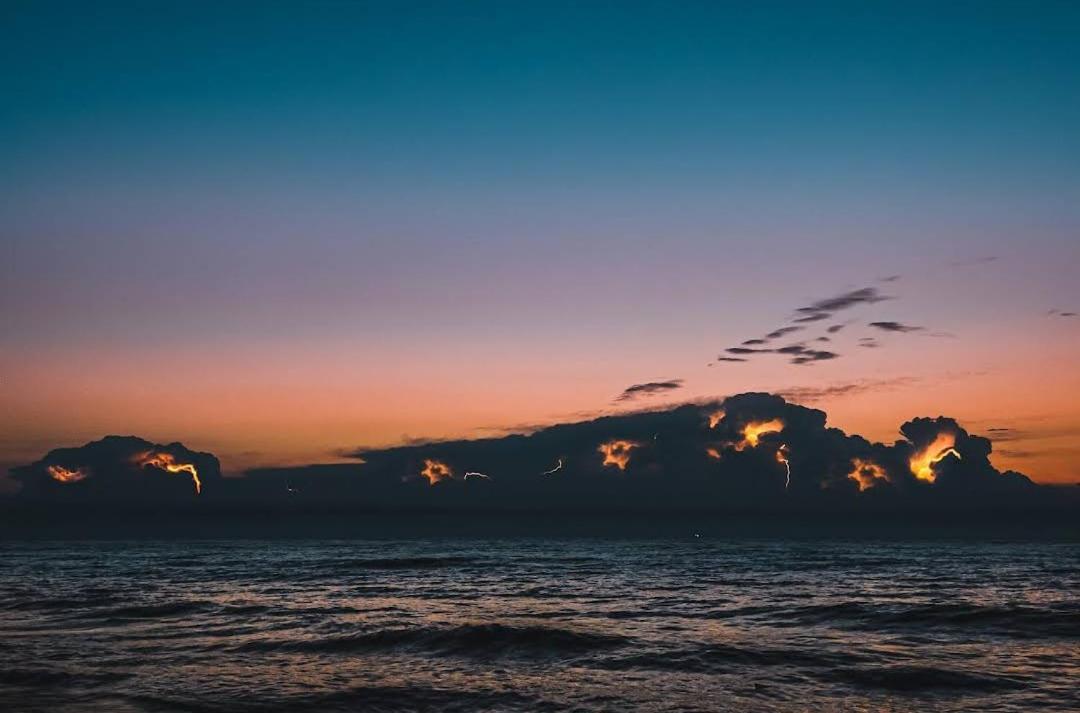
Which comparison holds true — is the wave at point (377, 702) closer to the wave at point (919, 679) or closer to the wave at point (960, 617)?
the wave at point (919, 679)

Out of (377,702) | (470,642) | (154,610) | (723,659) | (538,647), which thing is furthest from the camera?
(154,610)

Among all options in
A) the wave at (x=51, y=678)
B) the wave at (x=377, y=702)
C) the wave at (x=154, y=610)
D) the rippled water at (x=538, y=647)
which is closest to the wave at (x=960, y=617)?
the rippled water at (x=538, y=647)

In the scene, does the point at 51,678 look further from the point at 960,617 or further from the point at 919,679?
the point at 960,617

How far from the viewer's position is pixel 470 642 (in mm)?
30328

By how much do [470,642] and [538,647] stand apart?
2724 millimetres

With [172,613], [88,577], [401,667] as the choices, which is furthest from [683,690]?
[88,577]

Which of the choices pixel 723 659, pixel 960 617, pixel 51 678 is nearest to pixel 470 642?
pixel 723 659

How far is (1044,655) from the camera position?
27.5 m

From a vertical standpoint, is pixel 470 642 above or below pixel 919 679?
below

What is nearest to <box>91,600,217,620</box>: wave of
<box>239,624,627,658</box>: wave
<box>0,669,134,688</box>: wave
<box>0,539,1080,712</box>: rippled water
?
<box>0,539,1080,712</box>: rippled water

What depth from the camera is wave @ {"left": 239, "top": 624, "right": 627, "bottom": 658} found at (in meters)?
28.2

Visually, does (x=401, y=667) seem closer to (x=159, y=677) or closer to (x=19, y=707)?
(x=159, y=677)

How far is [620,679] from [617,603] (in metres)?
23.0

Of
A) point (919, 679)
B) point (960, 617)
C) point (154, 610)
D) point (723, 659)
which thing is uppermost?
point (919, 679)
